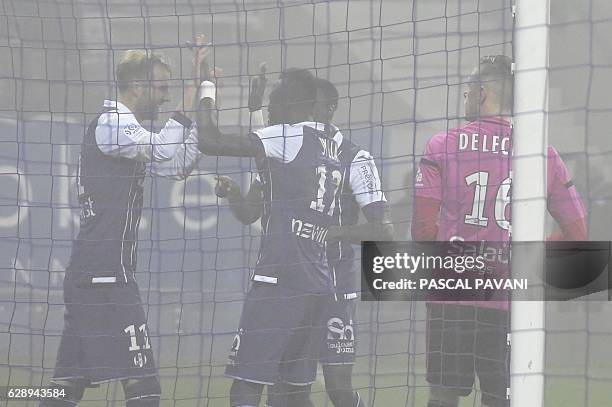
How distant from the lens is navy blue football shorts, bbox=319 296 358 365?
14.8 ft

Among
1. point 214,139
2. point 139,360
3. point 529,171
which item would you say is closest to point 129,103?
point 214,139

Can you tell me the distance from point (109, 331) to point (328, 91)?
1.26 metres

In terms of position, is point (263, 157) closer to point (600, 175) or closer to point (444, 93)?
point (444, 93)

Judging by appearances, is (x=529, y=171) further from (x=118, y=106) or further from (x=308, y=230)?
(x=118, y=106)

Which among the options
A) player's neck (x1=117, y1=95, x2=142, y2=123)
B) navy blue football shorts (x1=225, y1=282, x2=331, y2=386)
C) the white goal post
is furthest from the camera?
player's neck (x1=117, y1=95, x2=142, y2=123)

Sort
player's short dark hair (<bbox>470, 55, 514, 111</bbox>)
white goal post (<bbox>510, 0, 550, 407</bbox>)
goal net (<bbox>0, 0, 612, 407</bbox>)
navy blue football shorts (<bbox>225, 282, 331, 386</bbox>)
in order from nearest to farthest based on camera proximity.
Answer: white goal post (<bbox>510, 0, 550, 407</bbox>) < player's short dark hair (<bbox>470, 55, 514, 111</bbox>) < navy blue football shorts (<bbox>225, 282, 331, 386</bbox>) < goal net (<bbox>0, 0, 612, 407</bbox>)

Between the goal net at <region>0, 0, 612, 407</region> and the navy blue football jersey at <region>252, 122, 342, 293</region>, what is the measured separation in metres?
0.20

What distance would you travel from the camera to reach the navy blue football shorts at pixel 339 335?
4496 mm

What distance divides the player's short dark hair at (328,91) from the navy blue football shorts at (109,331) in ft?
3.47

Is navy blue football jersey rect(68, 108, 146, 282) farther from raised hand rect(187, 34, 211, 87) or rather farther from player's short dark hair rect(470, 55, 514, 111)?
player's short dark hair rect(470, 55, 514, 111)

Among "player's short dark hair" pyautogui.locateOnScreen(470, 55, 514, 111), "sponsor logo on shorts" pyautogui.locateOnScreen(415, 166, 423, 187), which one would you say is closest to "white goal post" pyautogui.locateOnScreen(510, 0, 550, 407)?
"player's short dark hair" pyautogui.locateOnScreen(470, 55, 514, 111)

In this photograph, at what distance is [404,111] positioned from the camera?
15.2 ft

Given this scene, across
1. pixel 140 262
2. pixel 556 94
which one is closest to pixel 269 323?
pixel 140 262

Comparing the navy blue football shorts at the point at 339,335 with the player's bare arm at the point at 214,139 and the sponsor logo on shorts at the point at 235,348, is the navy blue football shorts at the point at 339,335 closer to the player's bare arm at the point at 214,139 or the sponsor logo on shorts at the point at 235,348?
the sponsor logo on shorts at the point at 235,348
